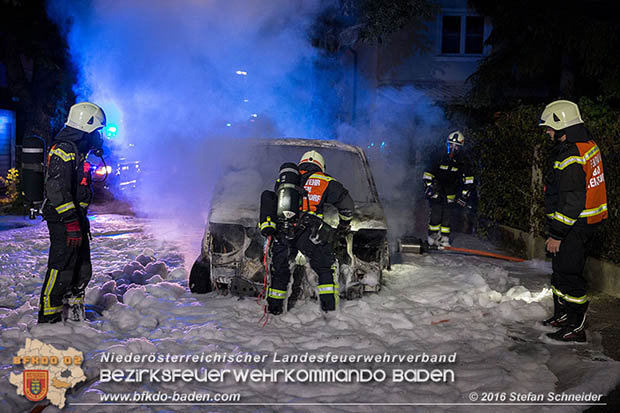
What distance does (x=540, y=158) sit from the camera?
26.3 feet

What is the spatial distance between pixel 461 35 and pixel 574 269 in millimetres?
16163

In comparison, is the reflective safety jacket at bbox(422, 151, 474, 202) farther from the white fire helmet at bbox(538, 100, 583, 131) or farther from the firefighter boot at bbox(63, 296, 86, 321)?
the firefighter boot at bbox(63, 296, 86, 321)

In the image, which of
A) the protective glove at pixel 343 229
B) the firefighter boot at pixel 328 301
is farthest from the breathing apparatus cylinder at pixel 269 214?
the firefighter boot at pixel 328 301

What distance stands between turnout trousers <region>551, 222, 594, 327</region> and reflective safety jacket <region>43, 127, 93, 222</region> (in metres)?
4.34

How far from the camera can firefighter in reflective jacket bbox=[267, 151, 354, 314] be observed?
16.4 ft

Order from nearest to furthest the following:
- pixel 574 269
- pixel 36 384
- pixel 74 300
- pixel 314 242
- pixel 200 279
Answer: pixel 36 384
pixel 574 269
pixel 74 300
pixel 314 242
pixel 200 279

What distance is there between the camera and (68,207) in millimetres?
4379

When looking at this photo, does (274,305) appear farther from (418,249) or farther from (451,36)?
(451,36)

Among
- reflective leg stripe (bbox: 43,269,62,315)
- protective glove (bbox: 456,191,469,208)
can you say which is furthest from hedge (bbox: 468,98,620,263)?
reflective leg stripe (bbox: 43,269,62,315)

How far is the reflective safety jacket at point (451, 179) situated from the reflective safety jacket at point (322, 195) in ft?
15.1

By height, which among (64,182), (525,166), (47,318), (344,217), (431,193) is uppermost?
(525,166)

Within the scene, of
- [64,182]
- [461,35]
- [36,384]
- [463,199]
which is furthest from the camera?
[461,35]

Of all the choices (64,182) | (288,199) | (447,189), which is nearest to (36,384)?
(64,182)

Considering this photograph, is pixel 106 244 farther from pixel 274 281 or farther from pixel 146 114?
pixel 146 114
